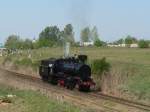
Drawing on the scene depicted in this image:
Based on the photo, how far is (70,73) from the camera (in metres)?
34.5

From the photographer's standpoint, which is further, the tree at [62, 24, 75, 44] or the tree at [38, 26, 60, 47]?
the tree at [38, 26, 60, 47]

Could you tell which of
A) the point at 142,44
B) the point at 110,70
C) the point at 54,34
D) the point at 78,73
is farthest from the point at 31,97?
the point at 54,34

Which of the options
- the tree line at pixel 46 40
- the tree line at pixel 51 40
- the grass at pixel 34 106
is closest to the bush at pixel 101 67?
the grass at pixel 34 106

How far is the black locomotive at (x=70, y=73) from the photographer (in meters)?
33.3

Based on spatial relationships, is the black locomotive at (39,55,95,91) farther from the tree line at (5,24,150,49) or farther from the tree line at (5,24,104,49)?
the tree line at (5,24,104,49)

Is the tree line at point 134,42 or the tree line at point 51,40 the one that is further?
the tree line at point 51,40

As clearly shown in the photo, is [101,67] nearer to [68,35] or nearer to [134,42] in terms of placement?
[68,35]

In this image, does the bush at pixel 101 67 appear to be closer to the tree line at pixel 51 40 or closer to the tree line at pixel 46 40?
the tree line at pixel 51 40

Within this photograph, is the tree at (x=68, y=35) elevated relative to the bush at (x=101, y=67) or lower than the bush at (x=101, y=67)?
elevated

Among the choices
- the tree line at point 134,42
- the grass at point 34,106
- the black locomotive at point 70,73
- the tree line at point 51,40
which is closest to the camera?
the grass at point 34,106

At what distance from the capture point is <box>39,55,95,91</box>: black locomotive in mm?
33281

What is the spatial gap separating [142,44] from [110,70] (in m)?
69.6

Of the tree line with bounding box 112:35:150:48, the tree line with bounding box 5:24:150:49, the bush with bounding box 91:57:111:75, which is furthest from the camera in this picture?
the tree line with bounding box 5:24:150:49

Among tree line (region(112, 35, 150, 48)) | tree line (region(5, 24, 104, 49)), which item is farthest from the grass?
tree line (region(5, 24, 104, 49))
